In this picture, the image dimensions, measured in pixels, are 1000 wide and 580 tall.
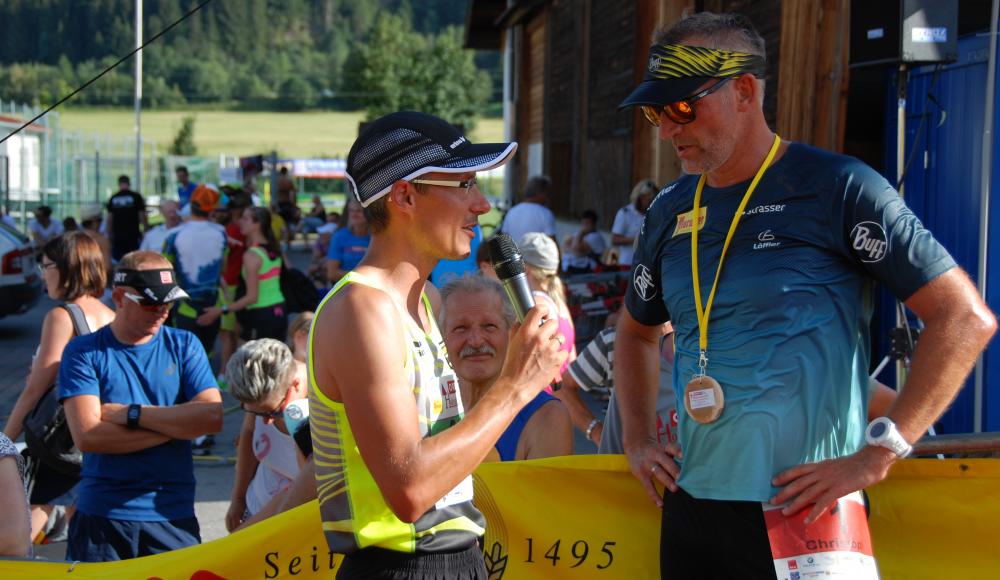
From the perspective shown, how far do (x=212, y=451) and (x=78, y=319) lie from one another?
3.47 metres

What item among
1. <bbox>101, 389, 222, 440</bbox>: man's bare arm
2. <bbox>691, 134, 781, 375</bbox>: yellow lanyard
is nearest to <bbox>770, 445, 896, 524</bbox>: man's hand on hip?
<bbox>691, 134, 781, 375</bbox>: yellow lanyard

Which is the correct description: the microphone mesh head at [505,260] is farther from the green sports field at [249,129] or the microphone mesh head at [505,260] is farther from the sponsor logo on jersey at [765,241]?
the green sports field at [249,129]

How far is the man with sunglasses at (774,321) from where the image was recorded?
2367mm

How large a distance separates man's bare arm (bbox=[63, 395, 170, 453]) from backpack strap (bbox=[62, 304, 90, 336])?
942 millimetres

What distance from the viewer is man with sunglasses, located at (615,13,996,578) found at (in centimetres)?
237

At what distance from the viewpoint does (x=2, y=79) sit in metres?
91.3

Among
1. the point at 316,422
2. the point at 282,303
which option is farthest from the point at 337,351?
the point at 282,303

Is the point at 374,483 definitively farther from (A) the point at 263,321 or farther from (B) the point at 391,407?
(A) the point at 263,321

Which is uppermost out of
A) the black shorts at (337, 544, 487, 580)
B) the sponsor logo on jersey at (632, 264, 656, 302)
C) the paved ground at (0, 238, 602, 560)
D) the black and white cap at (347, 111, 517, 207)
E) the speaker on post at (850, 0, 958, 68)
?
the speaker on post at (850, 0, 958, 68)

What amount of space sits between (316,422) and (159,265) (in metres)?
2.49

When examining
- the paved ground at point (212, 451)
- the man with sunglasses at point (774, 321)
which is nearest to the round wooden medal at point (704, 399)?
the man with sunglasses at point (774, 321)

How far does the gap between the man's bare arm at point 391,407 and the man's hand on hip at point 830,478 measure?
2.18 ft

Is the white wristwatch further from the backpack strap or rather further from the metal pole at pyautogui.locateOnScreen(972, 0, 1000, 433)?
the metal pole at pyautogui.locateOnScreen(972, 0, 1000, 433)

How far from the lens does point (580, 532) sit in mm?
3400
